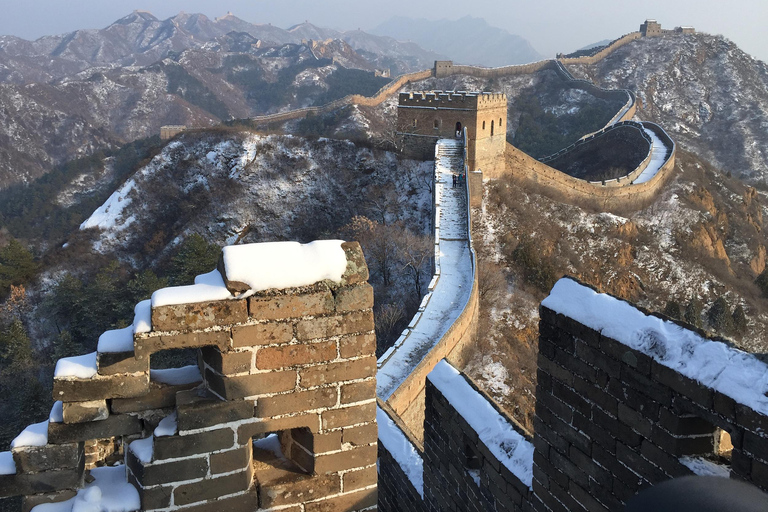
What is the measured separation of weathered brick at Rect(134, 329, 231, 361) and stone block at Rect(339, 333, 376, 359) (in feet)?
2.17

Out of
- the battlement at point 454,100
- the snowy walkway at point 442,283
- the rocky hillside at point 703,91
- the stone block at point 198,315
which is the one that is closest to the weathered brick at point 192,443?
the stone block at point 198,315

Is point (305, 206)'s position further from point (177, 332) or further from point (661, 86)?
point (661, 86)

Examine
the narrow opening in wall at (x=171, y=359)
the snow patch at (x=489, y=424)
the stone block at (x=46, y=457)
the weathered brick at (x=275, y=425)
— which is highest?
the weathered brick at (x=275, y=425)

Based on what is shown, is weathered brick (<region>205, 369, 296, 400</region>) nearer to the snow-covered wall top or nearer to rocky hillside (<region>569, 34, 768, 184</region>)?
the snow-covered wall top

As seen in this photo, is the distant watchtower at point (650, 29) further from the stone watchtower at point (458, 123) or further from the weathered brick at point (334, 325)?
the weathered brick at point (334, 325)

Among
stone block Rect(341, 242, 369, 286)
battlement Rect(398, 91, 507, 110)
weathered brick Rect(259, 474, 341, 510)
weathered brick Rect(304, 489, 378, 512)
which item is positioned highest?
battlement Rect(398, 91, 507, 110)

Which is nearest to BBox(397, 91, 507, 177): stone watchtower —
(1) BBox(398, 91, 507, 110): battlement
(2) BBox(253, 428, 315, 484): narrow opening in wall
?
(1) BBox(398, 91, 507, 110): battlement

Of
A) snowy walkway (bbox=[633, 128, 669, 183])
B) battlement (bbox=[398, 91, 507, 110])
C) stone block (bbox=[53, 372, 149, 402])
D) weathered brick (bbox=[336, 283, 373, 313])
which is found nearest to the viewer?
stone block (bbox=[53, 372, 149, 402])

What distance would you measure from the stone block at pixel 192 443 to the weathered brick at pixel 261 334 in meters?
0.51

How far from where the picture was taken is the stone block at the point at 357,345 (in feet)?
10.5

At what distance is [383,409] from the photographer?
8.84 meters

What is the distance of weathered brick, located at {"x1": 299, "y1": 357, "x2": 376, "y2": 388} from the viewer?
3154mm

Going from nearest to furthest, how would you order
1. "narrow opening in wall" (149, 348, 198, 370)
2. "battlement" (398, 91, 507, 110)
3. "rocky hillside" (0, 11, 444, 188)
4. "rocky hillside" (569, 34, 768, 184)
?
"narrow opening in wall" (149, 348, 198, 370) → "battlement" (398, 91, 507, 110) → "rocky hillside" (569, 34, 768, 184) → "rocky hillside" (0, 11, 444, 188)

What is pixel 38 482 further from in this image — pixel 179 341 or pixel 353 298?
pixel 353 298
